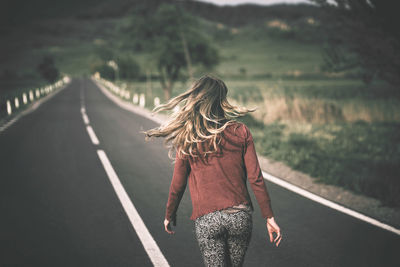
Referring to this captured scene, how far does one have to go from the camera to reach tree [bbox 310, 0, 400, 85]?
272 inches

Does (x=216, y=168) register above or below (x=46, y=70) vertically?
below

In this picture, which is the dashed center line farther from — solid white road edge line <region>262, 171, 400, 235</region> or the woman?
solid white road edge line <region>262, 171, 400, 235</region>

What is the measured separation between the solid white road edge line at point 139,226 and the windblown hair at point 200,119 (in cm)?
198

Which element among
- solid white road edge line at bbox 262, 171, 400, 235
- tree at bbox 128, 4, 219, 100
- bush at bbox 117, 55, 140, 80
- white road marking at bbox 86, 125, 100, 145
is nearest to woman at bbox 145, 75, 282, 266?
solid white road edge line at bbox 262, 171, 400, 235

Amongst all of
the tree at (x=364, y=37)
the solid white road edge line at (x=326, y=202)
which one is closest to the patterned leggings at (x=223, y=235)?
the solid white road edge line at (x=326, y=202)

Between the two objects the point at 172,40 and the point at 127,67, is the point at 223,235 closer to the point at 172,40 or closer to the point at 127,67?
the point at 172,40

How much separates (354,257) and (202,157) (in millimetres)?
2666

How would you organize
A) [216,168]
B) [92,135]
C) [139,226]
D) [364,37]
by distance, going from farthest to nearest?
[92,135] < [364,37] < [139,226] < [216,168]

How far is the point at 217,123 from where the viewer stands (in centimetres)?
213

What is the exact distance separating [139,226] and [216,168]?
282 centimetres

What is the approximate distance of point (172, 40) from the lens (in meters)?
30.7

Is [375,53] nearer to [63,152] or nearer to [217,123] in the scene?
[217,123]

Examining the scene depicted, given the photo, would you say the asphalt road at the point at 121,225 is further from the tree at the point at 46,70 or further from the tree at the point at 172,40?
the tree at the point at 46,70

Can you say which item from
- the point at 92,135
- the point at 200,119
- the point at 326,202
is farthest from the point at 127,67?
the point at 200,119
